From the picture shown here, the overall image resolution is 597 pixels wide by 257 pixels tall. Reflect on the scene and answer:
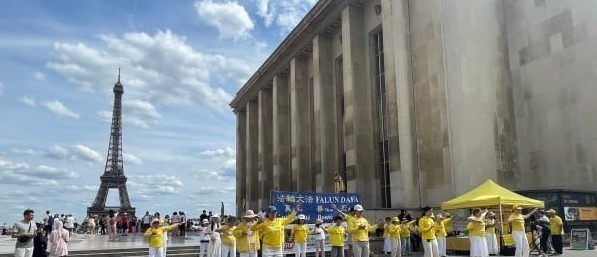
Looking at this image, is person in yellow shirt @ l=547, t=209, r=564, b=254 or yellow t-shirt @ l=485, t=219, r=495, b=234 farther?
person in yellow shirt @ l=547, t=209, r=564, b=254

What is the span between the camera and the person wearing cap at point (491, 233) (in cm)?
1711

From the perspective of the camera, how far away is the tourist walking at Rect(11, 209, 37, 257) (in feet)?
39.6

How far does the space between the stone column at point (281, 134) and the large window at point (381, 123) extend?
16.3 meters

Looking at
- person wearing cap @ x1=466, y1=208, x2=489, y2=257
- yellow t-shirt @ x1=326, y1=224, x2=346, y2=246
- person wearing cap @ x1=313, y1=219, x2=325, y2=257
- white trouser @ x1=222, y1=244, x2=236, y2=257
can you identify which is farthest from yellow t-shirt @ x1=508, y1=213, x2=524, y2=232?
white trouser @ x1=222, y1=244, x2=236, y2=257

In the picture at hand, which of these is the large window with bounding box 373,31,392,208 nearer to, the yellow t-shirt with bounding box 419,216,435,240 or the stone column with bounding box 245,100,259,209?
the yellow t-shirt with bounding box 419,216,435,240

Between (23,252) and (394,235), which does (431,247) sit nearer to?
(394,235)

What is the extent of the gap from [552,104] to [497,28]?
5783mm

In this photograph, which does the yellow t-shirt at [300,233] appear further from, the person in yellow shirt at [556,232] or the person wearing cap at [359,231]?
the person in yellow shirt at [556,232]

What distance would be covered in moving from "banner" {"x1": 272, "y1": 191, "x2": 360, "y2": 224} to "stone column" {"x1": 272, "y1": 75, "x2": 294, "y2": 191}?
27.3 metres

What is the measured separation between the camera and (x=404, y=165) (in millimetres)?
29828

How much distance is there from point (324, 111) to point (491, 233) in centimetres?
2409

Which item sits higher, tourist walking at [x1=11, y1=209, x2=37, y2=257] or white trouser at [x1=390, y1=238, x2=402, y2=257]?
tourist walking at [x1=11, y1=209, x2=37, y2=257]

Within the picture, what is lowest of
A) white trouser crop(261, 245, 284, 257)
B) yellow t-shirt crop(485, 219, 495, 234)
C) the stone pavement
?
the stone pavement

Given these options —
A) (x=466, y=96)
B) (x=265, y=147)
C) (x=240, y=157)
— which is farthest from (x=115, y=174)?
(x=466, y=96)
